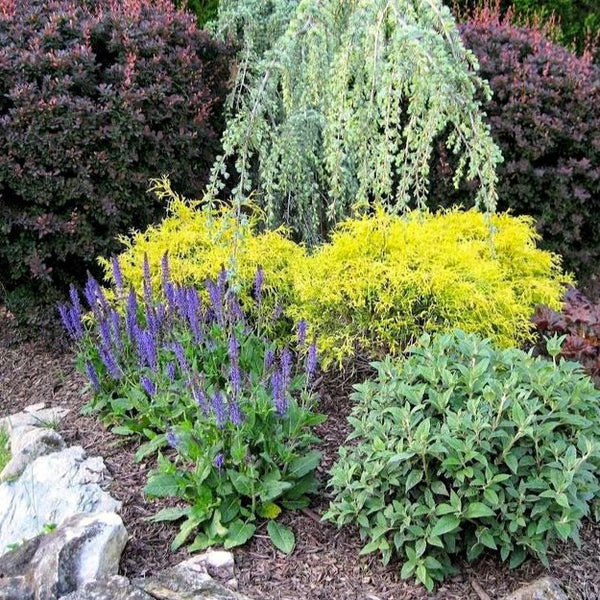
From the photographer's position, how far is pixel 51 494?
9.77 ft

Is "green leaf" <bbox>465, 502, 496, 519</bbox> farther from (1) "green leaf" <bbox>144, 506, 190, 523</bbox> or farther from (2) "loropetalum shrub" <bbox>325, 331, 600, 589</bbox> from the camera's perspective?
(1) "green leaf" <bbox>144, 506, 190, 523</bbox>

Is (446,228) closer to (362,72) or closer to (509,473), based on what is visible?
(362,72)

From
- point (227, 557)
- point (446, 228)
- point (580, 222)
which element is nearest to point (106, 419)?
point (227, 557)

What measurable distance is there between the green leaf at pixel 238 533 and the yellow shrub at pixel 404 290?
0.90m

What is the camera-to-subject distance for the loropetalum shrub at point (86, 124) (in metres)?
3.99

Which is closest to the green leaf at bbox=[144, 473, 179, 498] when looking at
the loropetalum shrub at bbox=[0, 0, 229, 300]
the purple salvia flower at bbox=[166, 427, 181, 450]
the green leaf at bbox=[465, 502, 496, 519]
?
the purple salvia flower at bbox=[166, 427, 181, 450]

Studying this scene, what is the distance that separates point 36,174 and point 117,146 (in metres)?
0.44

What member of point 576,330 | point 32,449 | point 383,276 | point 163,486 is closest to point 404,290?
point 383,276

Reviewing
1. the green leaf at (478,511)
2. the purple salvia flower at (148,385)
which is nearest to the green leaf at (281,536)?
the green leaf at (478,511)

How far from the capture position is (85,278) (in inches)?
177

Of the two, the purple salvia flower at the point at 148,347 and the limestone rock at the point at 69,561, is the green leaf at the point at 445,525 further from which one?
the purple salvia flower at the point at 148,347

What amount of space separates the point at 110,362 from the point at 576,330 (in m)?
2.04

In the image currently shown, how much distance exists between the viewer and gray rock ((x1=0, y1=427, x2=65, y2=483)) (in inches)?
126

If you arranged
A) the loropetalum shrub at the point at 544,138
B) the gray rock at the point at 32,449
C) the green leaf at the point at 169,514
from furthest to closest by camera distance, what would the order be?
the loropetalum shrub at the point at 544,138
the gray rock at the point at 32,449
the green leaf at the point at 169,514
